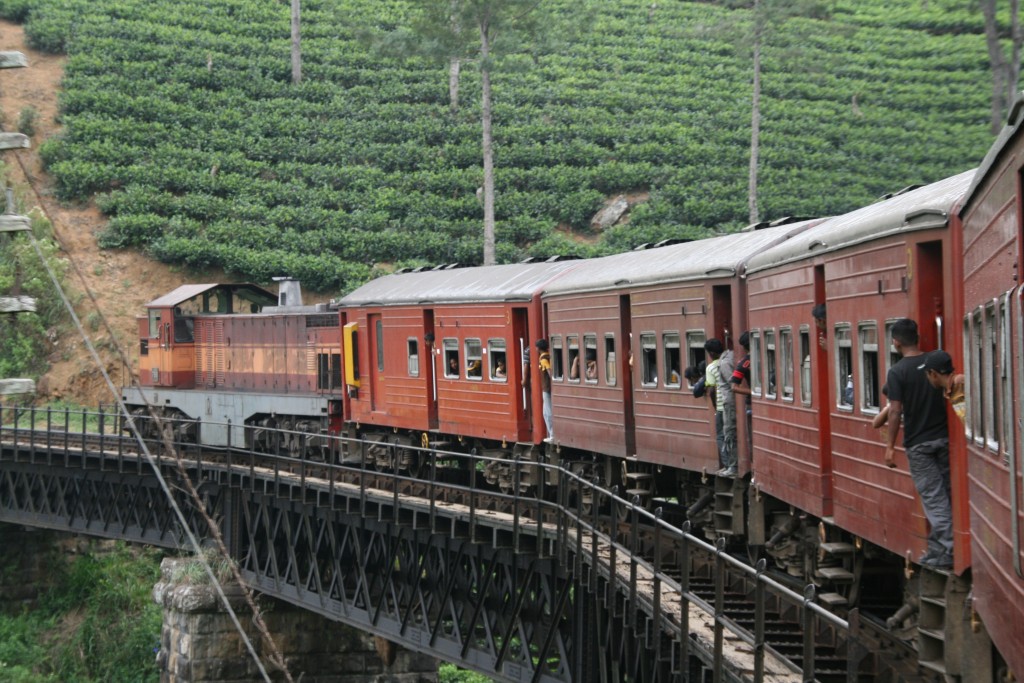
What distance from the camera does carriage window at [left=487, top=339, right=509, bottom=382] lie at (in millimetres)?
23328

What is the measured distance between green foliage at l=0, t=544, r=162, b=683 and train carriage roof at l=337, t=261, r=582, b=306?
44.5ft

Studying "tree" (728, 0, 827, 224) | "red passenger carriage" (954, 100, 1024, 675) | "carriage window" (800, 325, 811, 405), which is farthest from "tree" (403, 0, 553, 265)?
"red passenger carriage" (954, 100, 1024, 675)

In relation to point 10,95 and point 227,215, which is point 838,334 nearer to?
point 227,215

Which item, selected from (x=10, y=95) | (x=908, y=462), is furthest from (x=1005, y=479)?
(x=10, y=95)

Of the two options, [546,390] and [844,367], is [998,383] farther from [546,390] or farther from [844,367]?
[546,390]

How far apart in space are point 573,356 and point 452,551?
3.75m

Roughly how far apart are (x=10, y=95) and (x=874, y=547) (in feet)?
179

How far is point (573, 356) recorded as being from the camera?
68.7 feet

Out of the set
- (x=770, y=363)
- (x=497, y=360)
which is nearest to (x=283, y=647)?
(x=497, y=360)

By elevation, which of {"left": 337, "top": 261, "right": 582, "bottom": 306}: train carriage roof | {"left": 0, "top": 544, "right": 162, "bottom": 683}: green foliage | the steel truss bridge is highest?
{"left": 337, "top": 261, "right": 582, "bottom": 306}: train carriage roof

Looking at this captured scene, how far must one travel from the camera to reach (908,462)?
9.45m

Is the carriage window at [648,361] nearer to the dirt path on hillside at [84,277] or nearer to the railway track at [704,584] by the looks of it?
the railway track at [704,584]

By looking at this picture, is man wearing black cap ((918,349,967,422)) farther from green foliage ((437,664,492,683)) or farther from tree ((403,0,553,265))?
tree ((403,0,553,265))

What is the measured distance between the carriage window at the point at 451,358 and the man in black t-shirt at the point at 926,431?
16.1 meters
